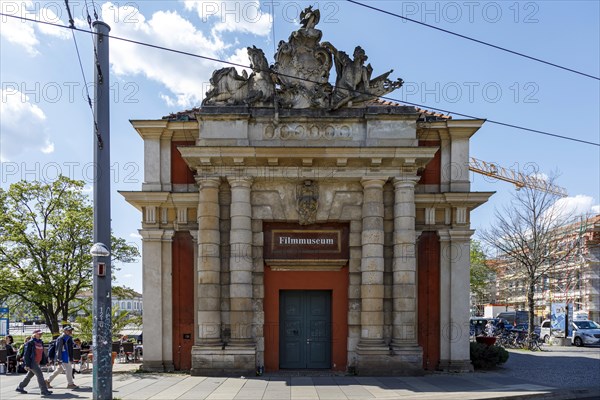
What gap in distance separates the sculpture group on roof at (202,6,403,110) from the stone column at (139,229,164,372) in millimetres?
5037

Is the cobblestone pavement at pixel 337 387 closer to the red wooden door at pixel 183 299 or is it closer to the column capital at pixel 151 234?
the red wooden door at pixel 183 299

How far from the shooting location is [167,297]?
17938 mm

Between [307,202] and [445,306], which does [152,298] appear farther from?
[445,306]

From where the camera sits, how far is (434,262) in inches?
718

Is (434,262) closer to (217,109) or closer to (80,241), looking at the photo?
(217,109)

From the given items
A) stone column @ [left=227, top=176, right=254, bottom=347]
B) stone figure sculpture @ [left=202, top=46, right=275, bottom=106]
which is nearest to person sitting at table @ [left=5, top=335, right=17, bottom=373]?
stone column @ [left=227, top=176, right=254, bottom=347]

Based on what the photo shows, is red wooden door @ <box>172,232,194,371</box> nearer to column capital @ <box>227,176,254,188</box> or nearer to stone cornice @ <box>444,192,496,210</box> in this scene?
column capital @ <box>227,176,254,188</box>

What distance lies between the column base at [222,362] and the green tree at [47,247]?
68.7 feet

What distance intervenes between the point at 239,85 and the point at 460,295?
10.3 metres

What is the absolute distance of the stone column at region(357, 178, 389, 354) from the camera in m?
16.5

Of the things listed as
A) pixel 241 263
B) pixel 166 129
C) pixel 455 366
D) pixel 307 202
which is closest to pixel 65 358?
pixel 241 263

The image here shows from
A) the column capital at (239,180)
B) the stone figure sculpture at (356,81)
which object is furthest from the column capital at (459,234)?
the column capital at (239,180)

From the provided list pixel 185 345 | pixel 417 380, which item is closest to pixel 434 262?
pixel 417 380

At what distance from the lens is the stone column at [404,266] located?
1655cm
